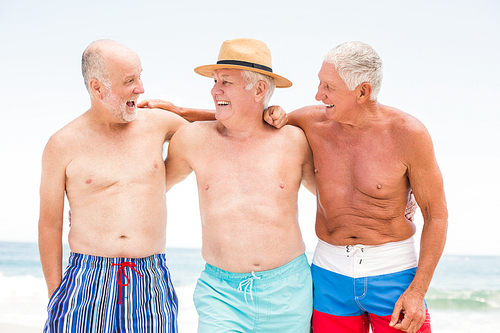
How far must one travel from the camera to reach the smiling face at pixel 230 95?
2.51m

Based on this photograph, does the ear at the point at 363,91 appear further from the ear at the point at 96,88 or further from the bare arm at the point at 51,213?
the bare arm at the point at 51,213

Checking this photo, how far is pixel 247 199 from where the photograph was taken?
241 centimetres

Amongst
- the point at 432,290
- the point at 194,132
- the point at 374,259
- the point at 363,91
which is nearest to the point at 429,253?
the point at 374,259

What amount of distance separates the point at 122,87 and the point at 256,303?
4.30 ft

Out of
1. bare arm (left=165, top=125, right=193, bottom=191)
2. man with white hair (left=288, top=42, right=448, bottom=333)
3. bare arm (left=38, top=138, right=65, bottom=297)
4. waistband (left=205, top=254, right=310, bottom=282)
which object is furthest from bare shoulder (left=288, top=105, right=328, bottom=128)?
bare arm (left=38, top=138, right=65, bottom=297)

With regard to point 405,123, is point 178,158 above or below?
below

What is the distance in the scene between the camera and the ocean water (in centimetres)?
880

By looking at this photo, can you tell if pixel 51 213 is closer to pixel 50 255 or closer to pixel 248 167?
pixel 50 255

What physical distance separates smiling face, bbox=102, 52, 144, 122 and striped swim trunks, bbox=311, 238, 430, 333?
133 centimetres

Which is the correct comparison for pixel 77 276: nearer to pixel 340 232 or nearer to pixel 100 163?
Result: pixel 100 163

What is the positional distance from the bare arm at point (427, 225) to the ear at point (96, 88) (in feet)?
5.18

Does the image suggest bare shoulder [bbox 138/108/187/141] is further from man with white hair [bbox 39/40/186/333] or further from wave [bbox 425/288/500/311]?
wave [bbox 425/288/500/311]

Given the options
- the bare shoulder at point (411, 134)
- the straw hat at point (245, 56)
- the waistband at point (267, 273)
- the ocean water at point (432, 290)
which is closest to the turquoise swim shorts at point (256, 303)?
the waistband at point (267, 273)

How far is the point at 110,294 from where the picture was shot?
2225 millimetres
